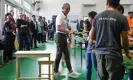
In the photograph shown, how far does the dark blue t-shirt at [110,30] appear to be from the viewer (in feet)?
9.51

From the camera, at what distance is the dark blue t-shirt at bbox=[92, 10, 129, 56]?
2898mm

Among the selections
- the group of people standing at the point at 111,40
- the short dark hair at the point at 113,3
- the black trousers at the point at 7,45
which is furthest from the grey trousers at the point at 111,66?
the black trousers at the point at 7,45

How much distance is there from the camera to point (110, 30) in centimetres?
294

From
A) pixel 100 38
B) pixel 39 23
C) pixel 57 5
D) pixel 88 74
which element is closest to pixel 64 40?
pixel 88 74

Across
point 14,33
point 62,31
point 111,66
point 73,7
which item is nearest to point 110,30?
point 111,66

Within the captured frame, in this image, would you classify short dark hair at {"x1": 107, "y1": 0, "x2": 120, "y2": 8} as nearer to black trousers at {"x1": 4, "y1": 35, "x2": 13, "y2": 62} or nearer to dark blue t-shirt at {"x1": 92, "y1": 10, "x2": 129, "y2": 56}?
dark blue t-shirt at {"x1": 92, "y1": 10, "x2": 129, "y2": 56}

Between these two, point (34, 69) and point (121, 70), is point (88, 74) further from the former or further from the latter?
point (34, 69)

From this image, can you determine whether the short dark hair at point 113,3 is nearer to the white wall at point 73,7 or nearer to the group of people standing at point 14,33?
the group of people standing at point 14,33

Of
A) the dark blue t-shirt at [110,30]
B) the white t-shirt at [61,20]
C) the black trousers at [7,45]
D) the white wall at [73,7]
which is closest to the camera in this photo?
the dark blue t-shirt at [110,30]

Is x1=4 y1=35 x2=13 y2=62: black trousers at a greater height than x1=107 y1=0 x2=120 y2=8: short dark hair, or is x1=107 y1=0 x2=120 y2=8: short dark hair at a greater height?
x1=107 y1=0 x2=120 y2=8: short dark hair

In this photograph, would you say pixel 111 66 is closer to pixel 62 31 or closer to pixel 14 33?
→ pixel 62 31

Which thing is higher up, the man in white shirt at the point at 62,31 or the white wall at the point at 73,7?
the white wall at the point at 73,7

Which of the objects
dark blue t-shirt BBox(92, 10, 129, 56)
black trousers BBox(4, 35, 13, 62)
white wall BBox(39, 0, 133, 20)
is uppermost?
white wall BBox(39, 0, 133, 20)

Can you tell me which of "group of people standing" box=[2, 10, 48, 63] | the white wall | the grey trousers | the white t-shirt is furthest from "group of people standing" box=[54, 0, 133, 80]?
the white wall
